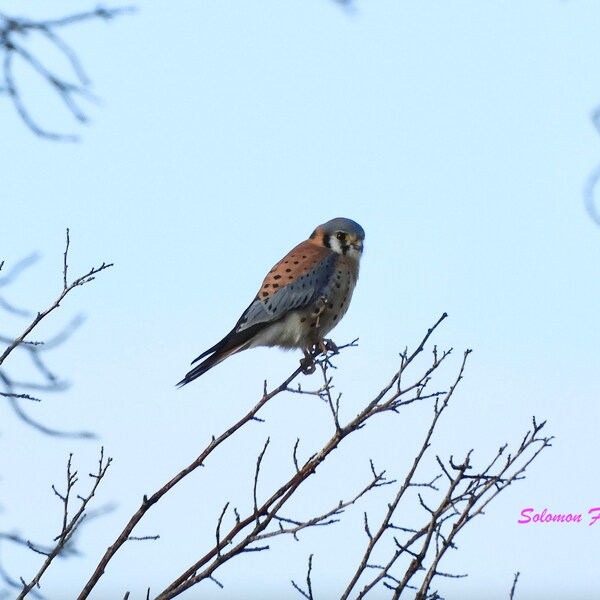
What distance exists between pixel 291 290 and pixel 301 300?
94 millimetres

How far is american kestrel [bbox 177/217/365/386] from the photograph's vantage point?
4.92 metres

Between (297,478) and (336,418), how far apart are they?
0.22m

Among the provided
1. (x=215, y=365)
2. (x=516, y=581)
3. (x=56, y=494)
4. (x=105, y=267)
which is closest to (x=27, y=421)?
(x=56, y=494)

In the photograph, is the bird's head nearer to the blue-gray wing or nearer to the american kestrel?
the american kestrel

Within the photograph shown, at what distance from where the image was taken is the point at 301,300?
5.04 meters

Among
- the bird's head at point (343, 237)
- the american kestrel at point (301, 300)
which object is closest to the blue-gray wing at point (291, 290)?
the american kestrel at point (301, 300)

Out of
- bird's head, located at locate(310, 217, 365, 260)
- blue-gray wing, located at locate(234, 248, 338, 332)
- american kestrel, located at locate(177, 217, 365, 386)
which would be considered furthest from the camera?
bird's head, located at locate(310, 217, 365, 260)

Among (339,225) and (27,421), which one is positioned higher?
(339,225)

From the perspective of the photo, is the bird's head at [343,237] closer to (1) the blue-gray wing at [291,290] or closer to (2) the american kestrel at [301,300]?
(2) the american kestrel at [301,300]

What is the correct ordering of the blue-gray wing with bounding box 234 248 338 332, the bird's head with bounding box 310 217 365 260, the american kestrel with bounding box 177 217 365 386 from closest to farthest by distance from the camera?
the american kestrel with bounding box 177 217 365 386
the blue-gray wing with bounding box 234 248 338 332
the bird's head with bounding box 310 217 365 260

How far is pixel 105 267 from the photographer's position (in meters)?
2.87

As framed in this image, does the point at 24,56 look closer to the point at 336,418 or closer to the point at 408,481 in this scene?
the point at 336,418

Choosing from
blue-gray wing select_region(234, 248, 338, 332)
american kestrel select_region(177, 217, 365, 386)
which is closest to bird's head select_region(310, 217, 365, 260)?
american kestrel select_region(177, 217, 365, 386)

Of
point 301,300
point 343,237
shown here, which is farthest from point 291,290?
point 343,237
